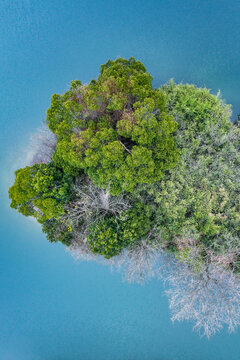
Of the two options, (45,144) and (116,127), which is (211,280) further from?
(45,144)

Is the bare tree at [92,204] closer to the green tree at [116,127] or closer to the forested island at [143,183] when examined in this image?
the forested island at [143,183]

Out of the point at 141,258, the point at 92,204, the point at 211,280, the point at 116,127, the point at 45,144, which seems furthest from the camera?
the point at 45,144

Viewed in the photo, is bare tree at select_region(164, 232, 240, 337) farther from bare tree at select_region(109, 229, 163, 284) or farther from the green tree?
the green tree

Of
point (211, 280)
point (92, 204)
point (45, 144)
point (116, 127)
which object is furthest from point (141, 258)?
point (45, 144)

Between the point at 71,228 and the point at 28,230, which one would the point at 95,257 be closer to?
the point at 71,228

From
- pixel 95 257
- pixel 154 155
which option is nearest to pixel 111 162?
pixel 154 155

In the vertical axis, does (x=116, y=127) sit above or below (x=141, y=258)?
above

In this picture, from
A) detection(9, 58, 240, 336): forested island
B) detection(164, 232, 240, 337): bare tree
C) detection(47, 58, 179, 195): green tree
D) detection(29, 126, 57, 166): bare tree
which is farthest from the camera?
detection(29, 126, 57, 166): bare tree

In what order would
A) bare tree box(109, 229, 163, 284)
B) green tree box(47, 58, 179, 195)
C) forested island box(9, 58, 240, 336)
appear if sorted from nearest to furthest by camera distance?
green tree box(47, 58, 179, 195), forested island box(9, 58, 240, 336), bare tree box(109, 229, 163, 284)

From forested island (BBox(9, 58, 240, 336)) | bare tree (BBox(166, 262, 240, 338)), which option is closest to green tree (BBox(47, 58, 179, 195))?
forested island (BBox(9, 58, 240, 336))
